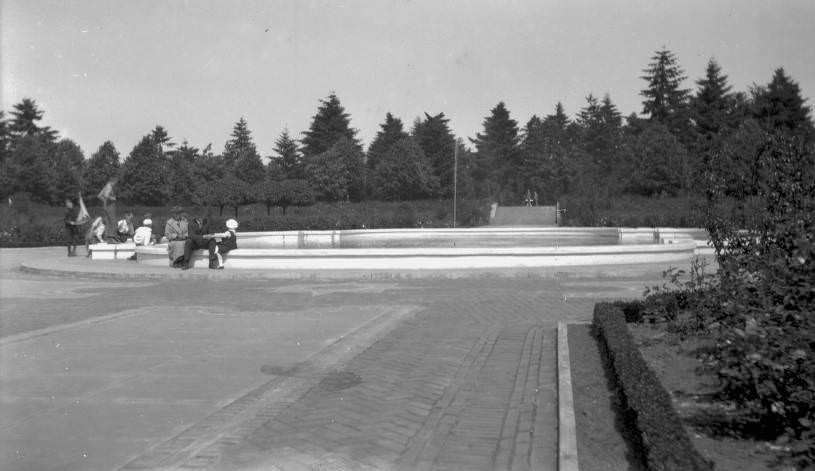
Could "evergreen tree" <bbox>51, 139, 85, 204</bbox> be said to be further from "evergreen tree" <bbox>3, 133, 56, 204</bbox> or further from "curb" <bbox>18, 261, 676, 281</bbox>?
"curb" <bbox>18, 261, 676, 281</bbox>

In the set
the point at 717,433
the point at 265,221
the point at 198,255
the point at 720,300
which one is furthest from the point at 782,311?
the point at 265,221

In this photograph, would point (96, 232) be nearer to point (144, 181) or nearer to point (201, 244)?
point (201, 244)

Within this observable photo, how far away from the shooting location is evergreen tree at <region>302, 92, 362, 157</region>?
255ft

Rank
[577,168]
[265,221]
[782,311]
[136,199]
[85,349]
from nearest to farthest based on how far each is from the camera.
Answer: [782,311] < [85,349] < [265,221] < [136,199] < [577,168]

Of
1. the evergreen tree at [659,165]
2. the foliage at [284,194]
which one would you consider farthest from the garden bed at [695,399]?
the evergreen tree at [659,165]

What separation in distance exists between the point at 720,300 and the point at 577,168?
234 ft

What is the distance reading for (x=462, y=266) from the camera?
1756 centimetres

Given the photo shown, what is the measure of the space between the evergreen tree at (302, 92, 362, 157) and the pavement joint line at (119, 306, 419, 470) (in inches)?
2776

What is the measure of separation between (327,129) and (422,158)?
1688 cm

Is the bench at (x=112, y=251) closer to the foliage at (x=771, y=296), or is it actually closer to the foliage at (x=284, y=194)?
the foliage at (x=771, y=296)

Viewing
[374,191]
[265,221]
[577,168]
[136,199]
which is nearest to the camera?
[265,221]

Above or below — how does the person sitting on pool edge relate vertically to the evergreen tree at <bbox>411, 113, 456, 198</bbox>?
below

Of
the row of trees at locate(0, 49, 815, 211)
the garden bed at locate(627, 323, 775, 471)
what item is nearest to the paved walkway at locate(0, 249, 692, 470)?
the garden bed at locate(627, 323, 775, 471)

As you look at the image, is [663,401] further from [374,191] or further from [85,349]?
[374,191]
